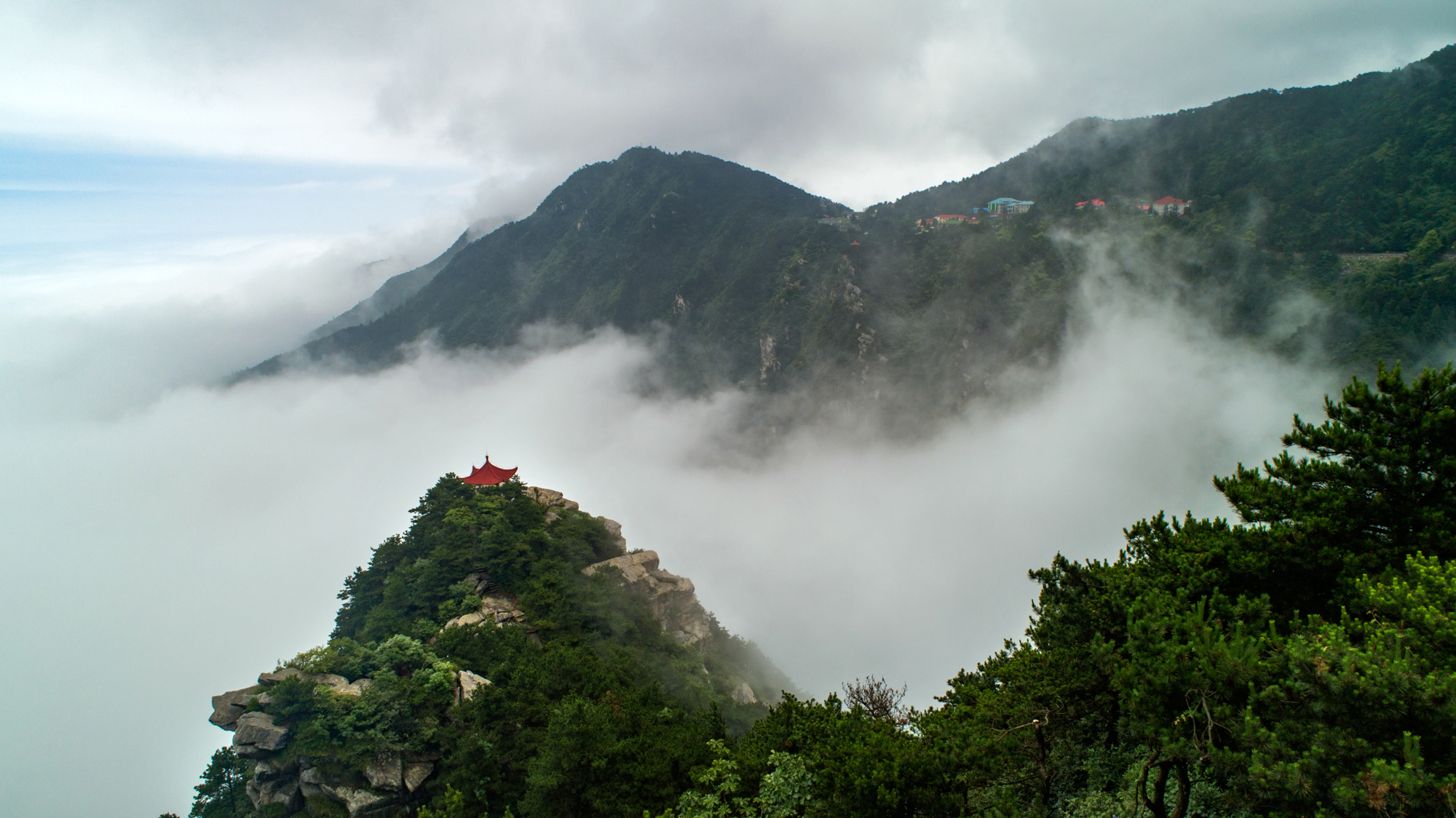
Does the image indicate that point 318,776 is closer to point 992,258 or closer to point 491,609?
point 491,609

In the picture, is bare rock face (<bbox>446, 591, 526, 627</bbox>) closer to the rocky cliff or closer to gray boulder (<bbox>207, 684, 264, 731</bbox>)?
the rocky cliff

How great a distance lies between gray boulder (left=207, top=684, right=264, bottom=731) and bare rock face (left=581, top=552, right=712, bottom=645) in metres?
19.1

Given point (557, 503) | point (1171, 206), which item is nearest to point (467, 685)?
point (557, 503)

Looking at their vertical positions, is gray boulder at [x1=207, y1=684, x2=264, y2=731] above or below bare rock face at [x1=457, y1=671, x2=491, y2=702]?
below

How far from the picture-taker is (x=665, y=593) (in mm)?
48094

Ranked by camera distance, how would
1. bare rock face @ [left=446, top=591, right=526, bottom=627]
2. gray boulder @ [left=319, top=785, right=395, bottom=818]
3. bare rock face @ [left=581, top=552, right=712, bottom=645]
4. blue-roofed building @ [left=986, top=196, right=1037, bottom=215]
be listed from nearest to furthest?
gray boulder @ [left=319, top=785, right=395, bottom=818] → bare rock face @ [left=446, top=591, right=526, bottom=627] → bare rock face @ [left=581, top=552, right=712, bottom=645] → blue-roofed building @ [left=986, top=196, right=1037, bottom=215]

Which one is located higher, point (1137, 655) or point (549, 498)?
point (549, 498)

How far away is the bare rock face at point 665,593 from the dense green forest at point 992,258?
281ft

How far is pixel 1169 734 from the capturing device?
12.0m

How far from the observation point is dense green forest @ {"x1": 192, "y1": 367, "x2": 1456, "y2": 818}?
10266 millimetres

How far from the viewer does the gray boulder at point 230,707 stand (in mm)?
25672

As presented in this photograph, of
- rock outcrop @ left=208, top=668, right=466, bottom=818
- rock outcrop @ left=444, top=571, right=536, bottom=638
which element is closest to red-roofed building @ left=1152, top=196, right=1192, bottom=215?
rock outcrop @ left=444, top=571, right=536, bottom=638

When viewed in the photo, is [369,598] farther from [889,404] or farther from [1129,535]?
[889,404]

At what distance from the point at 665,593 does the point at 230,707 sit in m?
26.9
